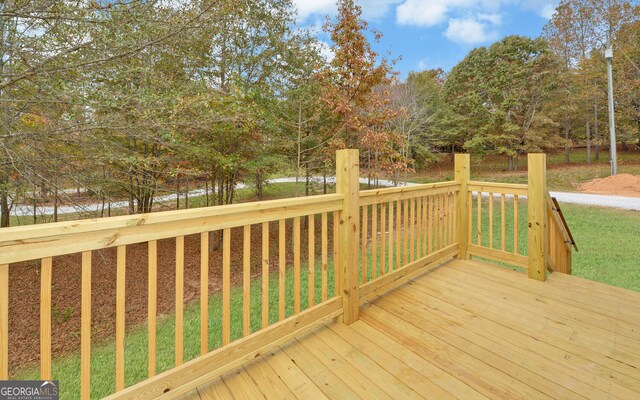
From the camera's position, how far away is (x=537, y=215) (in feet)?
10.1

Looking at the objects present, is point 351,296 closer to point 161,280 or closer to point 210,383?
point 210,383

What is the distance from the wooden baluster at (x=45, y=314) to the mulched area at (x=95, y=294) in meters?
2.68

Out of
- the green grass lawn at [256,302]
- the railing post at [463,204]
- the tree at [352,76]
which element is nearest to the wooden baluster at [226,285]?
the green grass lawn at [256,302]

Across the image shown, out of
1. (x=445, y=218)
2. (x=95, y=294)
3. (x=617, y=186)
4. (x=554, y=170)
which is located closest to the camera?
(x=445, y=218)

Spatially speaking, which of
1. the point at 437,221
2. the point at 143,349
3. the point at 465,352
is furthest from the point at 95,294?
the point at 465,352

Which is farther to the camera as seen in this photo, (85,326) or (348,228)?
(348,228)

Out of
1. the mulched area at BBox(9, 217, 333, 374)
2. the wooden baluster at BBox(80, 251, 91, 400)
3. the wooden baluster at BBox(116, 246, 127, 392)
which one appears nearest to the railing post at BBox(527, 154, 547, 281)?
the wooden baluster at BBox(116, 246, 127, 392)

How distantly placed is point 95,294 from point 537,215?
22.7ft

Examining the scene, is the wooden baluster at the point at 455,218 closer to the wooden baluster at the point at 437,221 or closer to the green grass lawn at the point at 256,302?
the wooden baluster at the point at 437,221

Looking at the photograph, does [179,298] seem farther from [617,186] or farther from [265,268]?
[617,186]

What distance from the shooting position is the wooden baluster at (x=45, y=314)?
1225 millimetres

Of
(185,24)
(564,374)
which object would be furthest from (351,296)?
(185,24)

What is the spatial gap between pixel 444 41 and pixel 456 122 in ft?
16.8

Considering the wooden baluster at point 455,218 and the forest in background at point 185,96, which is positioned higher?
the forest in background at point 185,96
